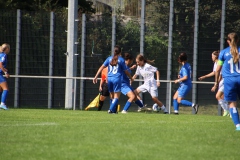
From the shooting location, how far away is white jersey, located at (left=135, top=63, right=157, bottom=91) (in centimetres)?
2148

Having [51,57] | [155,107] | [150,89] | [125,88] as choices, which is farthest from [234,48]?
[51,57]

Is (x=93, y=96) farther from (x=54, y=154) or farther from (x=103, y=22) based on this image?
(x=54, y=154)

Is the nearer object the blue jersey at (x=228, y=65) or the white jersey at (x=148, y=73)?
the blue jersey at (x=228, y=65)

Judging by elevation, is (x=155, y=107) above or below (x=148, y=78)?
below

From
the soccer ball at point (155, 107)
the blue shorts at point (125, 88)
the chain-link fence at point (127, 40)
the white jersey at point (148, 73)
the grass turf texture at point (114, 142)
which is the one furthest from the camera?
the chain-link fence at point (127, 40)

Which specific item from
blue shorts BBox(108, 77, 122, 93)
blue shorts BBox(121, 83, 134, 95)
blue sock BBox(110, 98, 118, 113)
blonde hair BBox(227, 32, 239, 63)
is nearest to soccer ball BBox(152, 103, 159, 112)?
blue shorts BBox(121, 83, 134, 95)

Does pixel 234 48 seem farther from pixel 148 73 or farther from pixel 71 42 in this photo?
pixel 71 42

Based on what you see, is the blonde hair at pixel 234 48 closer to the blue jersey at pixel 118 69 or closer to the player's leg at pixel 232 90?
the player's leg at pixel 232 90

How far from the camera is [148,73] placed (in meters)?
21.5

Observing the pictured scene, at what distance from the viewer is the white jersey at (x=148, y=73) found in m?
21.5

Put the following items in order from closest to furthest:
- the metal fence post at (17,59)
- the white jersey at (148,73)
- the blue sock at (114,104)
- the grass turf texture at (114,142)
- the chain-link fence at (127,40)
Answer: the grass turf texture at (114,142), the blue sock at (114,104), the white jersey at (148,73), the chain-link fence at (127,40), the metal fence post at (17,59)

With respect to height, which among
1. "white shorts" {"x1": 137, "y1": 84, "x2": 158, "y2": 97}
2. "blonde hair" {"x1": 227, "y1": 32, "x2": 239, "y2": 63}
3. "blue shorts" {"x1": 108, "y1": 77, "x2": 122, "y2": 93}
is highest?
"blonde hair" {"x1": 227, "y1": 32, "x2": 239, "y2": 63}

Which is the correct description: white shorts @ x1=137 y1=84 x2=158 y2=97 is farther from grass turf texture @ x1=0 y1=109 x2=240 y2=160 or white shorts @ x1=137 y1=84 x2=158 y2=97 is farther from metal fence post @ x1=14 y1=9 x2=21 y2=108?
grass turf texture @ x1=0 y1=109 x2=240 y2=160

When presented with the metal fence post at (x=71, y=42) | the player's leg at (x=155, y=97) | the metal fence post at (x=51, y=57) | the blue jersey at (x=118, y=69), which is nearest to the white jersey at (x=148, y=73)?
the player's leg at (x=155, y=97)
